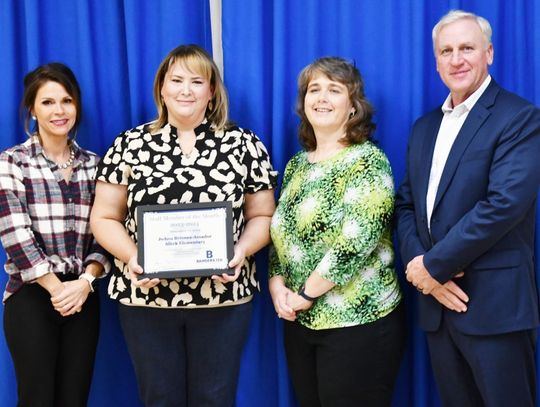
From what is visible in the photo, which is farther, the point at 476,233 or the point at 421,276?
the point at 421,276

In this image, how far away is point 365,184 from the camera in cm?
189

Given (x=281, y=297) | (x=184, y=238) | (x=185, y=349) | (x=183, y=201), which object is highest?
(x=183, y=201)

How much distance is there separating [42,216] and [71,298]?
30cm

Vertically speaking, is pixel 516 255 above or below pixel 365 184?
below

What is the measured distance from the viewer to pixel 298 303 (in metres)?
1.96

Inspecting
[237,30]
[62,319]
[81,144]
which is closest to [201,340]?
[62,319]

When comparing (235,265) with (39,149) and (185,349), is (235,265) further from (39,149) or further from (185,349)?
(39,149)

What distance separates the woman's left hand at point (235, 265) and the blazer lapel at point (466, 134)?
63cm

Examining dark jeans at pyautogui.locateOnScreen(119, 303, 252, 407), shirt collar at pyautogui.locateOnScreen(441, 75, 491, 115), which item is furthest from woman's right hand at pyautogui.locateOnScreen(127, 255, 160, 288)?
shirt collar at pyautogui.locateOnScreen(441, 75, 491, 115)

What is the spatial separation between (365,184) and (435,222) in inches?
9.6

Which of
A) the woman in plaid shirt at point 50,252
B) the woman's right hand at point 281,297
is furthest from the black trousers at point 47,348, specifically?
the woman's right hand at point 281,297

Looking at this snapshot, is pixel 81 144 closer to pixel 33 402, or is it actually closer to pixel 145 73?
pixel 145 73

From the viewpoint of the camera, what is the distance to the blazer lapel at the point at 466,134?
5.94 feet

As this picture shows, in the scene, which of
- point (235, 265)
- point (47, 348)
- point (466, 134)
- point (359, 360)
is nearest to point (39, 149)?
point (47, 348)
